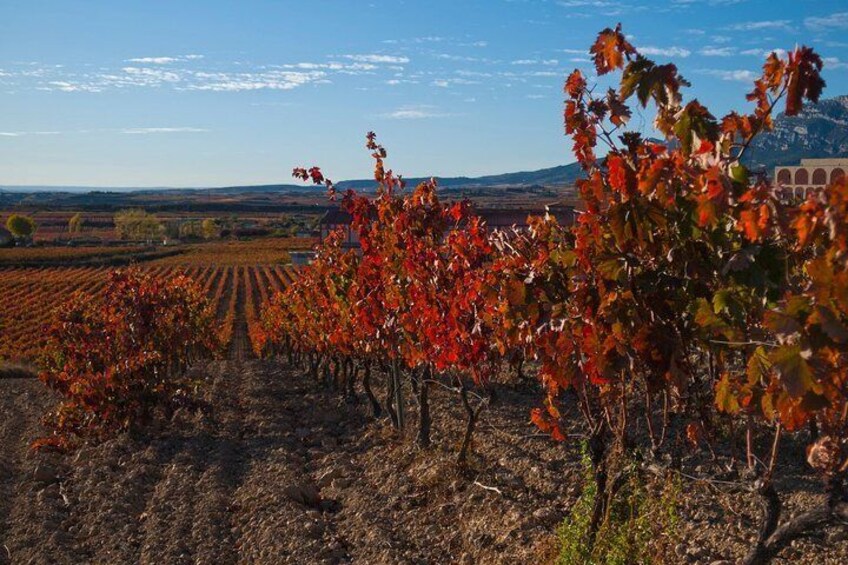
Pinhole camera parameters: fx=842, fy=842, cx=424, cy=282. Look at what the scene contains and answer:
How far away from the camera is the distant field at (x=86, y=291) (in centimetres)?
3522

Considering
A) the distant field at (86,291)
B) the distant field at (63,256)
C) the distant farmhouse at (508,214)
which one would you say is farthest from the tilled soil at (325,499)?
the distant field at (63,256)

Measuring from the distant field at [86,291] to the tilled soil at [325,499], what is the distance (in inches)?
371

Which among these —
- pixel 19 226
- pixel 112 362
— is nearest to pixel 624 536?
pixel 112 362

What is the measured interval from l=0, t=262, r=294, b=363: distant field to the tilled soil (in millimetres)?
9436

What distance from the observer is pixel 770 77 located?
3.54 metres

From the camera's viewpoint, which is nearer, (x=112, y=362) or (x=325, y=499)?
(x=325, y=499)

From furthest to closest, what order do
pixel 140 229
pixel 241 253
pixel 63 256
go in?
pixel 140 229, pixel 241 253, pixel 63 256

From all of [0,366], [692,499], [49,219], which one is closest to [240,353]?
[0,366]

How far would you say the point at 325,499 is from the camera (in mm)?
8906

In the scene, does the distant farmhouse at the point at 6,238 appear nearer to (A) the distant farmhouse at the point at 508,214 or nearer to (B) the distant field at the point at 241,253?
(B) the distant field at the point at 241,253

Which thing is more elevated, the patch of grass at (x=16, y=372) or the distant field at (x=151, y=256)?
the patch of grass at (x=16, y=372)

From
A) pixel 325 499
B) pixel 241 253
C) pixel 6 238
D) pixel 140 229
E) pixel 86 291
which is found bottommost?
pixel 241 253

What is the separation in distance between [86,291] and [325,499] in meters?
32.5

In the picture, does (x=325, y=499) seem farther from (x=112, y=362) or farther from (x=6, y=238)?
(x=6, y=238)
